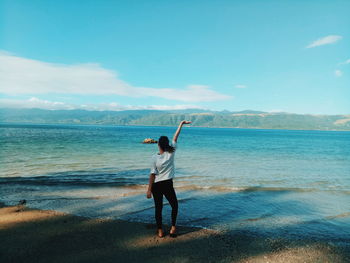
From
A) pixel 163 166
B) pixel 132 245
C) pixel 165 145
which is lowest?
pixel 132 245

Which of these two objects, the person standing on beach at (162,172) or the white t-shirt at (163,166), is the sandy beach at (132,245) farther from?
the white t-shirt at (163,166)

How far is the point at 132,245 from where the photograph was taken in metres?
6.58

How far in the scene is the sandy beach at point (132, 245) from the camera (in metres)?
5.99

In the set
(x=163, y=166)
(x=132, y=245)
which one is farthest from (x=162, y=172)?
(x=132, y=245)

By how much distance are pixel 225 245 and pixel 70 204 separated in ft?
23.4

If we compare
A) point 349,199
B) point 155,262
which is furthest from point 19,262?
point 349,199

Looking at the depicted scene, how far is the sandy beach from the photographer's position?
5988mm

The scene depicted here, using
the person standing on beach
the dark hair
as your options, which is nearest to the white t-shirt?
the person standing on beach

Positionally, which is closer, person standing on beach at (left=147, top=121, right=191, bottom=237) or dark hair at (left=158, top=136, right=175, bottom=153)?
dark hair at (left=158, top=136, right=175, bottom=153)

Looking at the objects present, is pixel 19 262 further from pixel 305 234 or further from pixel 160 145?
pixel 305 234

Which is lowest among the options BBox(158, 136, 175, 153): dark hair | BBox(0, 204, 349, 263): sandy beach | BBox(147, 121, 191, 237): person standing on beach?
BBox(0, 204, 349, 263): sandy beach

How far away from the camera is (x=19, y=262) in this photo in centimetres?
564

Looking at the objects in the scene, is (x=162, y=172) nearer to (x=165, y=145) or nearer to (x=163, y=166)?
(x=163, y=166)

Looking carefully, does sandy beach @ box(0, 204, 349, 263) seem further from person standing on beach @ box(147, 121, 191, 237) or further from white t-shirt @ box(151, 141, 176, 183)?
white t-shirt @ box(151, 141, 176, 183)
